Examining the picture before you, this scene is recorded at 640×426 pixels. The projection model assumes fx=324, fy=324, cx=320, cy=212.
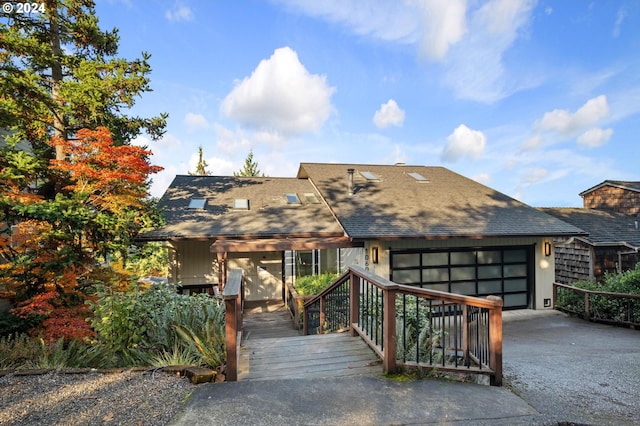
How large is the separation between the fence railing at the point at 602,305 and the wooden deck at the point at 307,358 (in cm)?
745

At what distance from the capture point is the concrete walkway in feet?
8.80

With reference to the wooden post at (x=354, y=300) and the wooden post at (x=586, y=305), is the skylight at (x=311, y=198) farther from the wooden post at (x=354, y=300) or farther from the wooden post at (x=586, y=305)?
the wooden post at (x=586, y=305)

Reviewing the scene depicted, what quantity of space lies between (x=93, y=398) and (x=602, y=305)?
1075cm

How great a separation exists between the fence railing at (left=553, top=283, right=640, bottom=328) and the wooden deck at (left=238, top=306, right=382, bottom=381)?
24.4ft

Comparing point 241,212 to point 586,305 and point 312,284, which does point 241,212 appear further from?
point 586,305

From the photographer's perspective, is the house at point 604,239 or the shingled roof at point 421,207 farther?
the house at point 604,239

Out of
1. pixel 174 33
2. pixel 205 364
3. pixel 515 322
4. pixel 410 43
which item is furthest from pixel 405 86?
pixel 205 364

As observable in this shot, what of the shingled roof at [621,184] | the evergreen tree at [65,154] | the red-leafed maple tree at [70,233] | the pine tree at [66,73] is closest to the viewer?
the red-leafed maple tree at [70,233]

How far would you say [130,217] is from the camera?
267 inches

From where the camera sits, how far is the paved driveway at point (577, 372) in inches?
120

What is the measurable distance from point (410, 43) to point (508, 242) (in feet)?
24.1

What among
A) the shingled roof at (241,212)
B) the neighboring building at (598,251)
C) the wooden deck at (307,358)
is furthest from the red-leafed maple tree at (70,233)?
the neighboring building at (598,251)

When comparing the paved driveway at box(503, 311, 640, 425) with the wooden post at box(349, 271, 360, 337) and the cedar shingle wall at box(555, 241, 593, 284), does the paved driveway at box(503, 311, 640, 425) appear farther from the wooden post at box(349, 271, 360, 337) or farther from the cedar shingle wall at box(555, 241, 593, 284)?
the cedar shingle wall at box(555, 241, 593, 284)

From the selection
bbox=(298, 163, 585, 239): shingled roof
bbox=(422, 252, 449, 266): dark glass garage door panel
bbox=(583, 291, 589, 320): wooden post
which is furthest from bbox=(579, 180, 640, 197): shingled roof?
bbox=(422, 252, 449, 266): dark glass garage door panel
